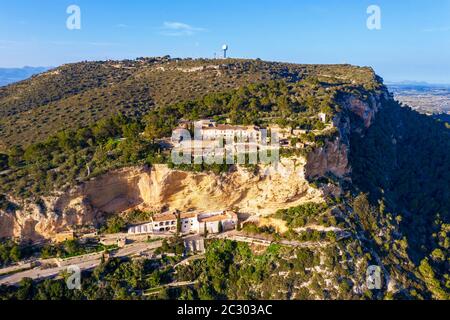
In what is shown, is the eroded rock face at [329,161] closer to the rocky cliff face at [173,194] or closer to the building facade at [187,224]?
the rocky cliff face at [173,194]

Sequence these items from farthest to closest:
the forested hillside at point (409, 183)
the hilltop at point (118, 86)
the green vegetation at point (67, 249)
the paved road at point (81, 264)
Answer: the hilltop at point (118, 86)
the forested hillside at point (409, 183)
the green vegetation at point (67, 249)
the paved road at point (81, 264)

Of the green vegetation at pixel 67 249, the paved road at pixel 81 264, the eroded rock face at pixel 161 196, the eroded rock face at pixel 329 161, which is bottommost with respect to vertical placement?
the paved road at pixel 81 264

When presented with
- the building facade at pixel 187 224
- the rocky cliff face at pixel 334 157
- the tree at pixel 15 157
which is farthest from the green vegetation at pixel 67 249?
the rocky cliff face at pixel 334 157

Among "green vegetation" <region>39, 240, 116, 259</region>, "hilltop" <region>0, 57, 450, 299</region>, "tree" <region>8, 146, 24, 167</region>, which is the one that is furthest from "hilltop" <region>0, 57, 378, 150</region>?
"green vegetation" <region>39, 240, 116, 259</region>

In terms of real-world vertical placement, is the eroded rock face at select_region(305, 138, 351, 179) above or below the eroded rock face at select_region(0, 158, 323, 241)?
above

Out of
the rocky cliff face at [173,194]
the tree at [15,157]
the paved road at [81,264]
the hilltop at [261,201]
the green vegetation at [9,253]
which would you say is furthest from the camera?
the tree at [15,157]

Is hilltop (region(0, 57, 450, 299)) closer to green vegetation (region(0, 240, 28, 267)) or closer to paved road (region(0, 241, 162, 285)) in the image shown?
green vegetation (region(0, 240, 28, 267))

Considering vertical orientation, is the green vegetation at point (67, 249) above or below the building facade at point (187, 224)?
below
